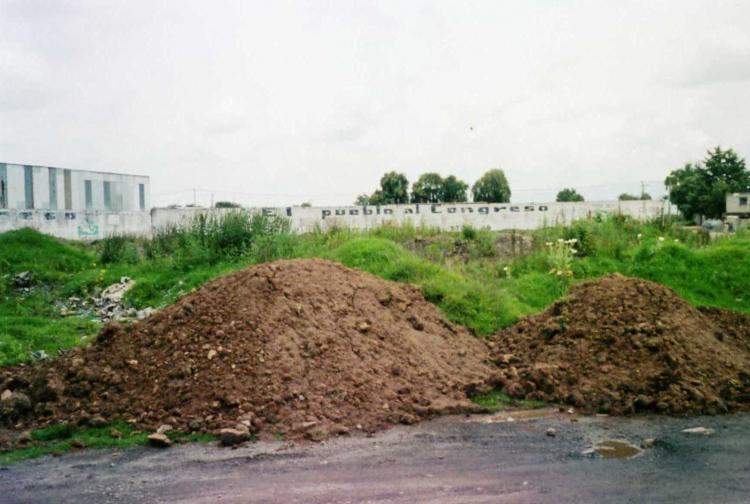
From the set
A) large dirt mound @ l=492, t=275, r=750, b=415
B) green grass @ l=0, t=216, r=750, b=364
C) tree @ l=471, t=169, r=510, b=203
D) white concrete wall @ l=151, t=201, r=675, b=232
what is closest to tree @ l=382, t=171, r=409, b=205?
tree @ l=471, t=169, r=510, b=203

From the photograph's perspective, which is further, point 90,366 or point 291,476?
point 90,366

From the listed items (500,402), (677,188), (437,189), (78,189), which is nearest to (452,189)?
(437,189)

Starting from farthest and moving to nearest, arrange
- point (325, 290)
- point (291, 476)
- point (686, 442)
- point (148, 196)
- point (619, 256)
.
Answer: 1. point (148, 196)
2. point (619, 256)
3. point (325, 290)
4. point (686, 442)
5. point (291, 476)

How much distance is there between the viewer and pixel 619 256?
15062 mm

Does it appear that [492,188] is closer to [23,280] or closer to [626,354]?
[23,280]

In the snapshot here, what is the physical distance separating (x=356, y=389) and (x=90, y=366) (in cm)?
344

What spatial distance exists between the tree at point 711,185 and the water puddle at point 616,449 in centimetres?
5608

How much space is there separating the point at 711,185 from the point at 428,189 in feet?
91.5

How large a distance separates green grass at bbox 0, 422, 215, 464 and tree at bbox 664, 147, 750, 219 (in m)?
58.0

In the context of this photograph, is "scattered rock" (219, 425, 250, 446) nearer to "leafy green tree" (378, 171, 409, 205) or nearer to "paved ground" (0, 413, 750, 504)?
"paved ground" (0, 413, 750, 504)

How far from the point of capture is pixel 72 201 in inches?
1603

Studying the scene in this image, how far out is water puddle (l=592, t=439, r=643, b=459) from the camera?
6262 mm

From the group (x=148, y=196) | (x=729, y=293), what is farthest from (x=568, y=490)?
(x=148, y=196)

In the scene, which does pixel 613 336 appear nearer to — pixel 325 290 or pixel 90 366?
pixel 325 290
